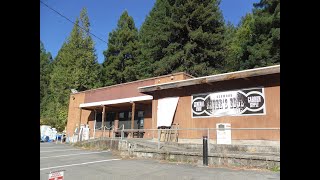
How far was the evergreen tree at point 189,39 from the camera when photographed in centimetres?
3984

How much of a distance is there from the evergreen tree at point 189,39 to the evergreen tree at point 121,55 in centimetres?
499

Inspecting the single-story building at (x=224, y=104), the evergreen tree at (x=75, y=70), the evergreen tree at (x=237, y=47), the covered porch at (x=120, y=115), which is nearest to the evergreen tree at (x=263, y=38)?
the evergreen tree at (x=237, y=47)

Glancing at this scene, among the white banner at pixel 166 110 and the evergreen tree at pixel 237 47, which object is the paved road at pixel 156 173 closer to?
the white banner at pixel 166 110

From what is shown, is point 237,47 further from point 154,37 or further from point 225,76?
point 225,76

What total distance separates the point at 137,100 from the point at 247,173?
639 inches

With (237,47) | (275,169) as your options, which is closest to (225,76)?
(275,169)

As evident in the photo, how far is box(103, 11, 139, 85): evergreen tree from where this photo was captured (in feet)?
160

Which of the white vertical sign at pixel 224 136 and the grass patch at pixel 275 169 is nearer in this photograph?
the grass patch at pixel 275 169

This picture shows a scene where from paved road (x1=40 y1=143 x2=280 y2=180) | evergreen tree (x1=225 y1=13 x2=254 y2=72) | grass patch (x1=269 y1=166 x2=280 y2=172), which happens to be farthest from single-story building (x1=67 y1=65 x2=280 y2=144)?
evergreen tree (x1=225 y1=13 x2=254 y2=72)

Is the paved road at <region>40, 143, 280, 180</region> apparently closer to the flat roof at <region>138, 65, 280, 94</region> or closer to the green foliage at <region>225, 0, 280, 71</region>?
the flat roof at <region>138, 65, 280, 94</region>

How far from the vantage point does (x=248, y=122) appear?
16.0 m

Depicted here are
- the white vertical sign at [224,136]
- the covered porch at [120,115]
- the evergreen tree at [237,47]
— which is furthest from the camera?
the evergreen tree at [237,47]
